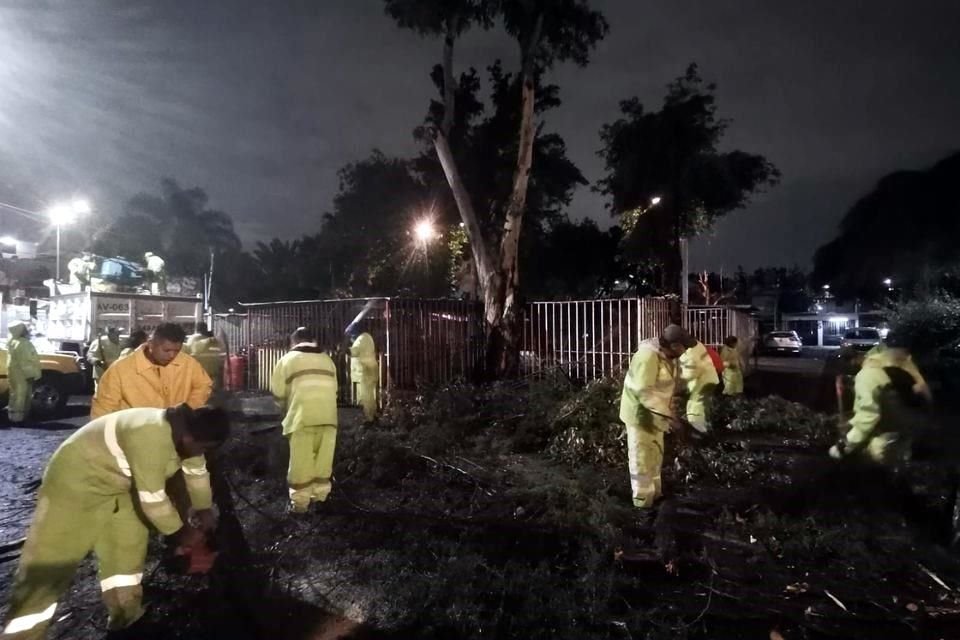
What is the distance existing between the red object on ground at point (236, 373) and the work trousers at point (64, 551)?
993 centimetres

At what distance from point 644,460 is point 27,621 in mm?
4608

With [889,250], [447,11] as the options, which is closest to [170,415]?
[447,11]

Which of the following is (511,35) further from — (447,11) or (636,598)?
(636,598)

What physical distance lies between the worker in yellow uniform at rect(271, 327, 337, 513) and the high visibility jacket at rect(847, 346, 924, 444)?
16.7 ft

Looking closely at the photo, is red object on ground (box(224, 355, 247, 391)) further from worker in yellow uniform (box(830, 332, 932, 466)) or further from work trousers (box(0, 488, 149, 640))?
worker in yellow uniform (box(830, 332, 932, 466))

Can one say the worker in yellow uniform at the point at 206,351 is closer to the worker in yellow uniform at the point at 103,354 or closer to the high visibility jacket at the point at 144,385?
the worker in yellow uniform at the point at 103,354

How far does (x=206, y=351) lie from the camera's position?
30.7ft

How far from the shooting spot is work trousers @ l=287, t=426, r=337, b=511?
5742 mm

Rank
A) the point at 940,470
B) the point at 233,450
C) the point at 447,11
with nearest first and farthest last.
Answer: the point at 940,470, the point at 233,450, the point at 447,11

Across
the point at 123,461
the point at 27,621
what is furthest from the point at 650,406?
the point at 27,621

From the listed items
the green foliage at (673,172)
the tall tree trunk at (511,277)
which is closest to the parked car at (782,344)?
the green foliage at (673,172)

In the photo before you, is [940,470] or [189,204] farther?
[189,204]

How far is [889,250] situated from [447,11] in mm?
9764

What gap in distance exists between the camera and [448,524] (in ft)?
18.3
